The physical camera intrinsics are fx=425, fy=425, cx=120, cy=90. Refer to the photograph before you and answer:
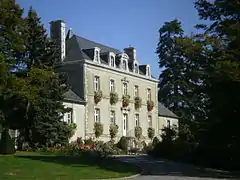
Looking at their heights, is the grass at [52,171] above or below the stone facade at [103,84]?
below

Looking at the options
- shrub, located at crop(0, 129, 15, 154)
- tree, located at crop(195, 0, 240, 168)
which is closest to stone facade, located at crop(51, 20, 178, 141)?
shrub, located at crop(0, 129, 15, 154)

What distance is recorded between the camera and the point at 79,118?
40.2 metres

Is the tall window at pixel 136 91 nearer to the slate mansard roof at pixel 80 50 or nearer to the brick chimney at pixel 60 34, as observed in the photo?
the slate mansard roof at pixel 80 50

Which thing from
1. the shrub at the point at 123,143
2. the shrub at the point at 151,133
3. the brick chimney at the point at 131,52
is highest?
the brick chimney at the point at 131,52

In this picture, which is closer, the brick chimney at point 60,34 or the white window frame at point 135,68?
the brick chimney at point 60,34

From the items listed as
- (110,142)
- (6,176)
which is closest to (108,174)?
(6,176)

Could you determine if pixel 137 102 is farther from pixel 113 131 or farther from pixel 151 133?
pixel 113 131

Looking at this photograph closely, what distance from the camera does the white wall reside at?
129 ft

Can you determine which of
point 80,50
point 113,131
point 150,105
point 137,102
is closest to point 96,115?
point 113,131

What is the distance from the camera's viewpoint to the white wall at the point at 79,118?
39438 mm

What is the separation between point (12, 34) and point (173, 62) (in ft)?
130

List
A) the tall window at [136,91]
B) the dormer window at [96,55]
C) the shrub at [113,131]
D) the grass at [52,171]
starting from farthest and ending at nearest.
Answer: the tall window at [136,91] → the shrub at [113,131] → the dormer window at [96,55] → the grass at [52,171]

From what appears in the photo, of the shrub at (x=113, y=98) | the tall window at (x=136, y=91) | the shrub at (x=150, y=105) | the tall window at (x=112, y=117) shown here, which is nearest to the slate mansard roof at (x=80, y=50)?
the shrub at (x=113, y=98)

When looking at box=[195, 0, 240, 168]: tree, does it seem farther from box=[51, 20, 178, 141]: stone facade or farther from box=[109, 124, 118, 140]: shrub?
box=[109, 124, 118, 140]: shrub
